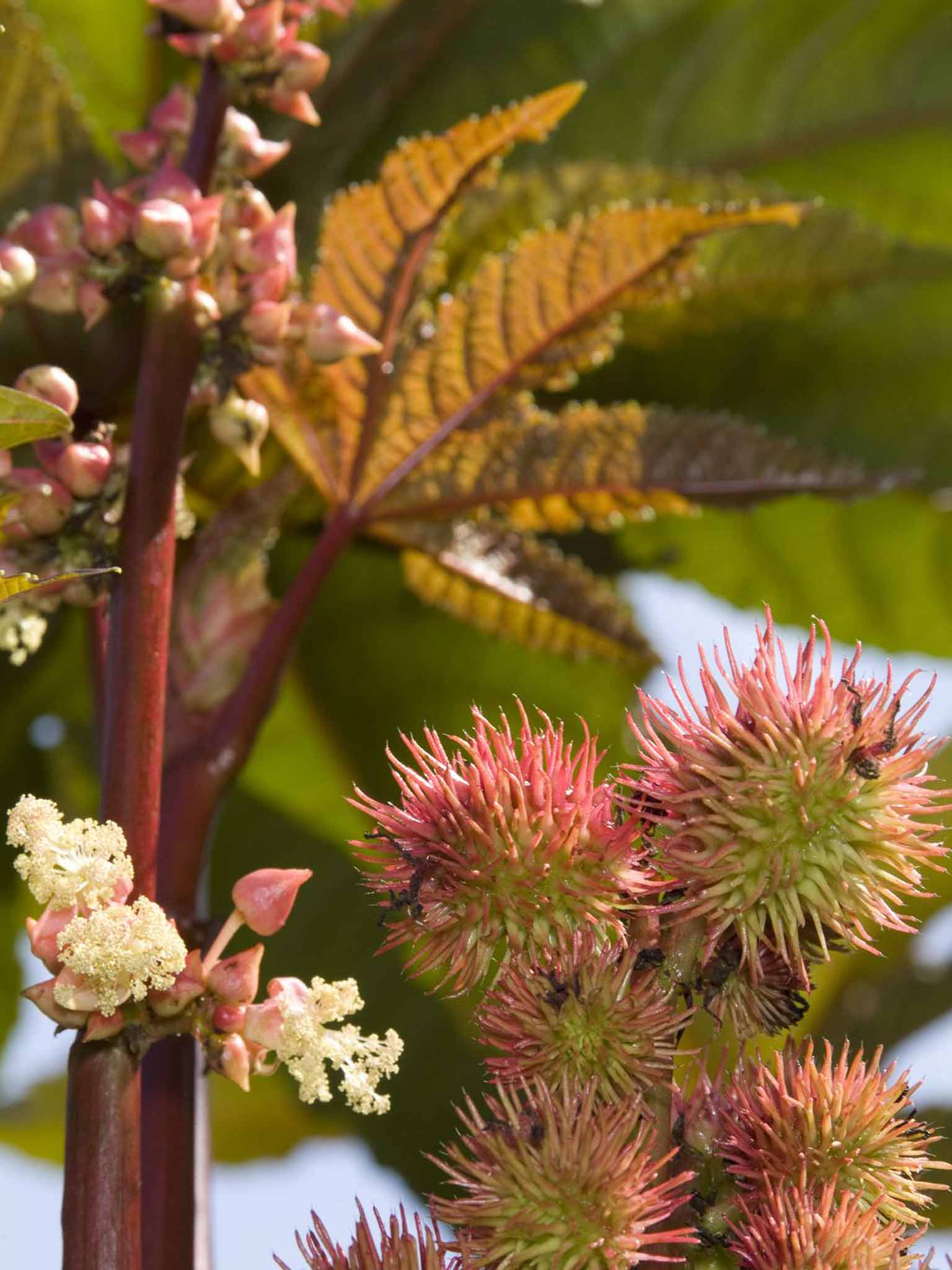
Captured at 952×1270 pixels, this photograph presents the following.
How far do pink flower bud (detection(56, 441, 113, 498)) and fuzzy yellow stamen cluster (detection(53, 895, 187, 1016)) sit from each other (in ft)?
0.72

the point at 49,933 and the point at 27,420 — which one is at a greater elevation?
the point at 27,420

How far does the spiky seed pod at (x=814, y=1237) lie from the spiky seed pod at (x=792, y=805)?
0.26 feet

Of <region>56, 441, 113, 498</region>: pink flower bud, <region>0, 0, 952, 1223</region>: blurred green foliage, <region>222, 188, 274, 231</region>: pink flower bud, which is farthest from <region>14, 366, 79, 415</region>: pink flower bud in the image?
<region>0, 0, 952, 1223</region>: blurred green foliage

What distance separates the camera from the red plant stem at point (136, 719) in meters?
0.60

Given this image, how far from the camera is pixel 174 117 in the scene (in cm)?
85

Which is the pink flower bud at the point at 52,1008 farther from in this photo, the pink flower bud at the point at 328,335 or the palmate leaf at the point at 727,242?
the palmate leaf at the point at 727,242

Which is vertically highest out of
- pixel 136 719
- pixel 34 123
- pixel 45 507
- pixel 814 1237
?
pixel 34 123

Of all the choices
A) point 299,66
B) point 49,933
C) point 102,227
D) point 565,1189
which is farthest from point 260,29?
point 565,1189

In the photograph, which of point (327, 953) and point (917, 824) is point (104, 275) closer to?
point (917, 824)

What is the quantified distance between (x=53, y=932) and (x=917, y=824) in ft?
1.10

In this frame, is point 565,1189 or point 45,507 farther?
point 45,507

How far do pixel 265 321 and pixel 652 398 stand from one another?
0.75m

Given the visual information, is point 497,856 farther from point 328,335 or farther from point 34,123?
point 34,123

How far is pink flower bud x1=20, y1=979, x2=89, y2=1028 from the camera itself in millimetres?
601
